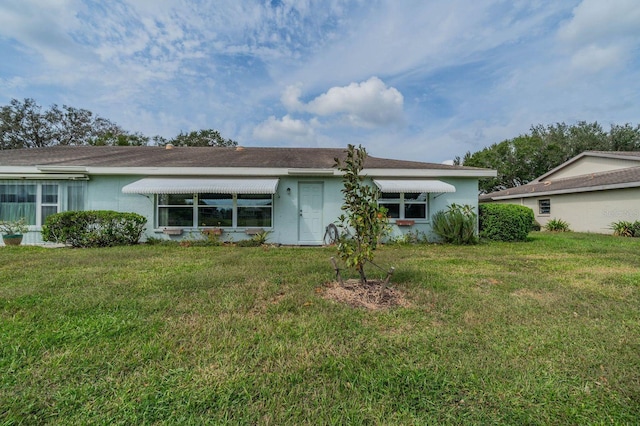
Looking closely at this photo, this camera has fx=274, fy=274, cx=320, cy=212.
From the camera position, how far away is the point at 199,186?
1095cm

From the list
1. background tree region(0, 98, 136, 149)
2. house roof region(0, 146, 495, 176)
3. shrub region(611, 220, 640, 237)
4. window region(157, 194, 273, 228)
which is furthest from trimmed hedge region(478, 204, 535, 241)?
background tree region(0, 98, 136, 149)

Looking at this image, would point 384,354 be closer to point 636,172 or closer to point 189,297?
point 189,297

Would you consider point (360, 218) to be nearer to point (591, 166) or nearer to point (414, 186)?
point (414, 186)

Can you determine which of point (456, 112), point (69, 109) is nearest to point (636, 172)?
point (456, 112)

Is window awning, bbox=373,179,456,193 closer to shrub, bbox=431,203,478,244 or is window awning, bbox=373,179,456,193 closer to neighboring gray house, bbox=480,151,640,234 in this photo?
shrub, bbox=431,203,478,244

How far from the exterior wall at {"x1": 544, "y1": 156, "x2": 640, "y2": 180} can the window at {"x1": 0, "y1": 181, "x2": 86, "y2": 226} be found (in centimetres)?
3210

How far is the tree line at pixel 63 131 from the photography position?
33031 mm

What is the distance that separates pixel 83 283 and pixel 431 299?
274 inches

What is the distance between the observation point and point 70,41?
12406mm

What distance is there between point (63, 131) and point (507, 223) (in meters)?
49.4

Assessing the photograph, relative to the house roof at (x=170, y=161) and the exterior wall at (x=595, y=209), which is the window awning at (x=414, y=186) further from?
the exterior wall at (x=595, y=209)

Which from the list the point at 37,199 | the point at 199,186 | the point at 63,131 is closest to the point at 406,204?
the point at 199,186

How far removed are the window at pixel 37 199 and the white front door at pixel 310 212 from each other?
9248mm

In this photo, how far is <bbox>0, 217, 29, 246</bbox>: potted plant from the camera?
10562 millimetres
